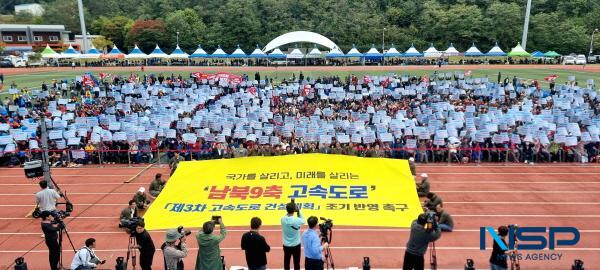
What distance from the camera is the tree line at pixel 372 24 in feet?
275

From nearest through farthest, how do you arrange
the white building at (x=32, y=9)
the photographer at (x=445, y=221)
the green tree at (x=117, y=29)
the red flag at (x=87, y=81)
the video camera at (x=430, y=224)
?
the video camera at (x=430, y=224), the photographer at (x=445, y=221), the red flag at (x=87, y=81), the green tree at (x=117, y=29), the white building at (x=32, y=9)

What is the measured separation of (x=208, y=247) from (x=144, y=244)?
5.78 feet

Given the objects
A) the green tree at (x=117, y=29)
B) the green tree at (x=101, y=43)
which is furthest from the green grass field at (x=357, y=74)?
the green tree at (x=117, y=29)

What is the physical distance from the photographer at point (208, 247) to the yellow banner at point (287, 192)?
3844 mm

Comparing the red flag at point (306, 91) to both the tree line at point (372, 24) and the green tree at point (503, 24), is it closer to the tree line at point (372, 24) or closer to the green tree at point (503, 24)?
the tree line at point (372, 24)

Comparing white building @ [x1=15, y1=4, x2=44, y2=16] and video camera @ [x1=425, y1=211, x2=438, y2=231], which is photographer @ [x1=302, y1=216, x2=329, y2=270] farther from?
white building @ [x1=15, y1=4, x2=44, y2=16]

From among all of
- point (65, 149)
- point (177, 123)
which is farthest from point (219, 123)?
point (65, 149)

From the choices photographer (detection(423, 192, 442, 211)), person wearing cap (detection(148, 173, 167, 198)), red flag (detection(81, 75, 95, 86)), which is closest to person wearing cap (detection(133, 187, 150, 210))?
person wearing cap (detection(148, 173, 167, 198))

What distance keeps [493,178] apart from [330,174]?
6801 millimetres

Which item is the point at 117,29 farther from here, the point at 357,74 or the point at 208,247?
the point at 208,247

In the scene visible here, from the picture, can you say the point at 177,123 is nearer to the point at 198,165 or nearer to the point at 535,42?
the point at 198,165

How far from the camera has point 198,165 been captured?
15.2 m

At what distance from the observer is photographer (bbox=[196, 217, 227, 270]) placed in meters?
7.78

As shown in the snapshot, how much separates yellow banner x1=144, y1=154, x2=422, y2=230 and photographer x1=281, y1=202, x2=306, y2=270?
9.92 ft
